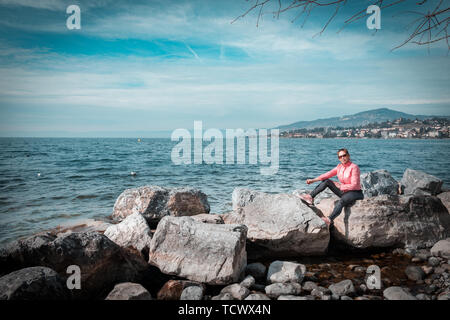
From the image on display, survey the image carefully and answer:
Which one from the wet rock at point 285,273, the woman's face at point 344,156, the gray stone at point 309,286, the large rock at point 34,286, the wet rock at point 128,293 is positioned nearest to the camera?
the large rock at point 34,286

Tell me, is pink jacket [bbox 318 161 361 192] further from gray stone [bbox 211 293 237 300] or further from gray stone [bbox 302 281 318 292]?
gray stone [bbox 211 293 237 300]

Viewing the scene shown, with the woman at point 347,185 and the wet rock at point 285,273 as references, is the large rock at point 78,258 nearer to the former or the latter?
the wet rock at point 285,273

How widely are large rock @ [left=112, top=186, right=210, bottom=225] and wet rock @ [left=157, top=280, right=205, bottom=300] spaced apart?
12.3 feet

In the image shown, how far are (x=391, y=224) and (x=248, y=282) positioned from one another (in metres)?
4.16

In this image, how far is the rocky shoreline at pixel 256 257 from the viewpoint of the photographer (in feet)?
14.8

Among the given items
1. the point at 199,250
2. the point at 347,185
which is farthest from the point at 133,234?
the point at 347,185

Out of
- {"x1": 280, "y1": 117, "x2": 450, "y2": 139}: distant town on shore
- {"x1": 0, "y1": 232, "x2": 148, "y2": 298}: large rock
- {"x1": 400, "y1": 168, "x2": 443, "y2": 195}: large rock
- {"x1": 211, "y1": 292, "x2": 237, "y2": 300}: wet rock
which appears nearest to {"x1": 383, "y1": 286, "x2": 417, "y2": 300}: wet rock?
{"x1": 211, "y1": 292, "x2": 237, "y2": 300}: wet rock

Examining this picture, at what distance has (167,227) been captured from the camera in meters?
5.46

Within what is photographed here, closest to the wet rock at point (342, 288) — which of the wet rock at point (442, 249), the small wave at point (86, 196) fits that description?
the wet rock at point (442, 249)

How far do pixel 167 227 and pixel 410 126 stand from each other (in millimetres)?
87302

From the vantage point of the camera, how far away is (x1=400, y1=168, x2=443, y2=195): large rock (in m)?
11.3

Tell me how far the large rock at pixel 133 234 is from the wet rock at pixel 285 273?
2.76m
